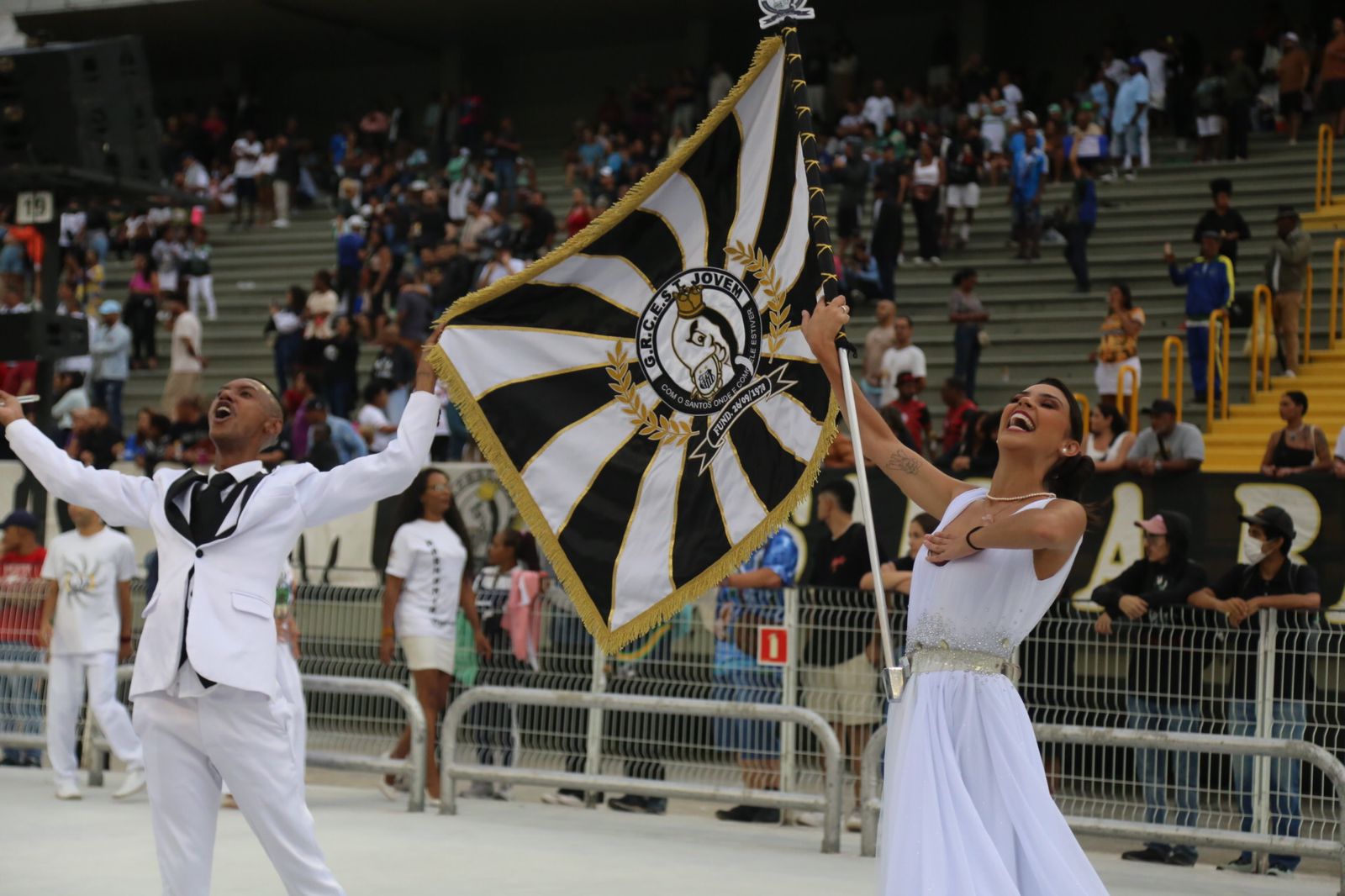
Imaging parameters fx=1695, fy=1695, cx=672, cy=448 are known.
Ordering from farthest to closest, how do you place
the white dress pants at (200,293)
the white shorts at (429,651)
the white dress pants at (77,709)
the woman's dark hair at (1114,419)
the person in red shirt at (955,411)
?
the white dress pants at (200,293) < the person in red shirt at (955,411) < the woman's dark hair at (1114,419) < the white dress pants at (77,709) < the white shorts at (429,651)

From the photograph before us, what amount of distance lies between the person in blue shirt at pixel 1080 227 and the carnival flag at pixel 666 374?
12.4m

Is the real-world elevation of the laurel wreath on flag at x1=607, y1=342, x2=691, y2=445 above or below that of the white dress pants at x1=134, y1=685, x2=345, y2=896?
above

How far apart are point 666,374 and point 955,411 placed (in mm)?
7599

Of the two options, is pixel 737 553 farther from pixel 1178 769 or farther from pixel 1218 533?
pixel 1218 533

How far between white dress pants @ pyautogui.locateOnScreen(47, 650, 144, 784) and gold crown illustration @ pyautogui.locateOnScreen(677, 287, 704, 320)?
5707 millimetres

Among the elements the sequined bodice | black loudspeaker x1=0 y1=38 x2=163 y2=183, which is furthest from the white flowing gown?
black loudspeaker x1=0 y1=38 x2=163 y2=183

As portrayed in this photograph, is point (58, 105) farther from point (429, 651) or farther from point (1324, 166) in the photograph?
point (1324, 166)

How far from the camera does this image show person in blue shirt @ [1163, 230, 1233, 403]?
50.5 feet

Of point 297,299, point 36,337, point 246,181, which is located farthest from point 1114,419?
point 246,181

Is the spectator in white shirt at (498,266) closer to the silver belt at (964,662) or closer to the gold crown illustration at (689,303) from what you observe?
the gold crown illustration at (689,303)

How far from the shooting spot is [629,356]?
6.88 metres

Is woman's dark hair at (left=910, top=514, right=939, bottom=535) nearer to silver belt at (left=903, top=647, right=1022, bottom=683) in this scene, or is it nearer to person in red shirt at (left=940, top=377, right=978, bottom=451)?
person in red shirt at (left=940, top=377, right=978, bottom=451)

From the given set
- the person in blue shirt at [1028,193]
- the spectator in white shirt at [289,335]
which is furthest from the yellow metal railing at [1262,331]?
the spectator in white shirt at [289,335]

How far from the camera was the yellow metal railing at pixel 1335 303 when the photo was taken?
51.7ft
